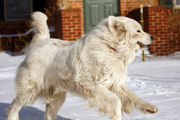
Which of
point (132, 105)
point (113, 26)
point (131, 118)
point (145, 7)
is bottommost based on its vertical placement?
point (131, 118)

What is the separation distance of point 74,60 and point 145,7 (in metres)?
6.82

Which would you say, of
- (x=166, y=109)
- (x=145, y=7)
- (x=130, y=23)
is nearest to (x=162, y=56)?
(x=145, y=7)

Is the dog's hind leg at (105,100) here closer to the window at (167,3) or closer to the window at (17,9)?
the window at (167,3)

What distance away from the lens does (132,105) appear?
157 inches

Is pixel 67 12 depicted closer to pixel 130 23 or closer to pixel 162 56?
pixel 162 56

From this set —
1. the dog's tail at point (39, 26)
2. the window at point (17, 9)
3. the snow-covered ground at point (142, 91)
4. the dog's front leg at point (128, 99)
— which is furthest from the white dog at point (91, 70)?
the window at point (17, 9)

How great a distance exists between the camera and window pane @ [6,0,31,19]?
12973mm

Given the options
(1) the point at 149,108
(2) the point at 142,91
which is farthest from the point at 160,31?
(1) the point at 149,108

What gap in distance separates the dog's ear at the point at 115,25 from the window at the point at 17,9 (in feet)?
31.6

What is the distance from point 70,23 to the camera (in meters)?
10.1

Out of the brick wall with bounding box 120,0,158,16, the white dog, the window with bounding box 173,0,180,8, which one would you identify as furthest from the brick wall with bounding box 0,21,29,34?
the white dog

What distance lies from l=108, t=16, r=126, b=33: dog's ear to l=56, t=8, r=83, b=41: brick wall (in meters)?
6.22

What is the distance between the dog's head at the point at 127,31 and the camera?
12.9 feet

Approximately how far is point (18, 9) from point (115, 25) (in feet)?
32.4
